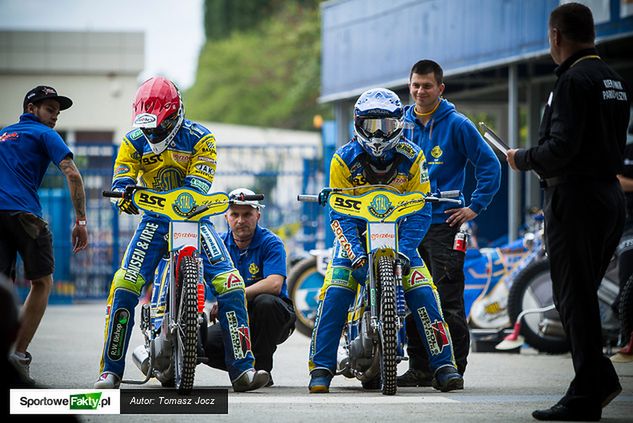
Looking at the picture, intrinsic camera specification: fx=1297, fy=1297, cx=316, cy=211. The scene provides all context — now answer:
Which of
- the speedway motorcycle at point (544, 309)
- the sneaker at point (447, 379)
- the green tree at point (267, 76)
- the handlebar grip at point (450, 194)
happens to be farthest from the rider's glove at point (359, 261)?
the green tree at point (267, 76)

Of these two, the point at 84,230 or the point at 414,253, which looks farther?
the point at 84,230

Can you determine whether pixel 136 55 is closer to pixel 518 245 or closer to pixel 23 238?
pixel 518 245

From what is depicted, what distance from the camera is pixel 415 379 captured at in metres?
8.95

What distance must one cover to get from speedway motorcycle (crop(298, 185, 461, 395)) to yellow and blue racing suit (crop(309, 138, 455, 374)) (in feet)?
0.32

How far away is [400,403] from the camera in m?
7.56

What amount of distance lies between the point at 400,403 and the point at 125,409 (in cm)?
159

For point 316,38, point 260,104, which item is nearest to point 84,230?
point 316,38

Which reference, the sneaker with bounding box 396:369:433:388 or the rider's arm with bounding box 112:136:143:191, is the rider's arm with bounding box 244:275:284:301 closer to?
the sneaker with bounding box 396:369:433:388

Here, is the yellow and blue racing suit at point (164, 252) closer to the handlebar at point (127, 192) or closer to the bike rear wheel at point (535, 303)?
the handlebar at point (127, 192)

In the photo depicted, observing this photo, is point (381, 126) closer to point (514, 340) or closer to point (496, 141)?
point (496, 141)

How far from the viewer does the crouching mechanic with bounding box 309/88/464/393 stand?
8297mm

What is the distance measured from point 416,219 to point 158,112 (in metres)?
1.82

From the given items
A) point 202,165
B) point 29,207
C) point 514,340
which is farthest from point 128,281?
point 514,340

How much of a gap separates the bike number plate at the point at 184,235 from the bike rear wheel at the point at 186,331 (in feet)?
0.68
